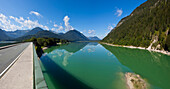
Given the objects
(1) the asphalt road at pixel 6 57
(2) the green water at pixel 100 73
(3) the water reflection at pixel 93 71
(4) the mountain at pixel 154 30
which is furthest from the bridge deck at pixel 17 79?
(4) the mountain at pixel 154 30

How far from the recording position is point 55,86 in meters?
12.4

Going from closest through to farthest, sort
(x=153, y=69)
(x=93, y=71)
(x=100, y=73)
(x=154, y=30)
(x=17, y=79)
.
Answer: (x=17, y=79) → (x=100, y=73) → (x=93, y=71) → (x=153, y=69) → (x=154, y=30)

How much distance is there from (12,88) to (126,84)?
16.0 metres

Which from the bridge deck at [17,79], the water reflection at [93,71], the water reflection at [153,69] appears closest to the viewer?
the bridge deck at [17,79]

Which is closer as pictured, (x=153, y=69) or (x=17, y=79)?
(x=17, y=79)

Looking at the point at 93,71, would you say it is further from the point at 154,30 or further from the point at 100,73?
the point at 154,30

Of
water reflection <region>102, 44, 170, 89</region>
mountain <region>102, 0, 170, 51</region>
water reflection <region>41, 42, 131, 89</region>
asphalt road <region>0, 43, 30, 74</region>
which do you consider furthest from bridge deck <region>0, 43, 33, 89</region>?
mountain <region>102, 0, 170, 51</region>

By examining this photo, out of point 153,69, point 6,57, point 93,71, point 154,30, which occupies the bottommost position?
point 153,69

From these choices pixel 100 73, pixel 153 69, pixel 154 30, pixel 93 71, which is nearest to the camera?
pixel 100 73

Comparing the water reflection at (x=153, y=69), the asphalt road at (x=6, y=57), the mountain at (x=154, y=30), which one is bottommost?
the water reflection at (x=153, y=69)

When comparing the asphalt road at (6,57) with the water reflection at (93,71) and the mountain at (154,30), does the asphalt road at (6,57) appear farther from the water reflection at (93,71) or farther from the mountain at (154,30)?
the mountain at (154,30)

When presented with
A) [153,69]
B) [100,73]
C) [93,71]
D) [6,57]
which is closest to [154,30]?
[153,69]

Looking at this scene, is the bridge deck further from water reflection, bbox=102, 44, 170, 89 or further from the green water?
water reflection, bbox=102, 44, 170, 89

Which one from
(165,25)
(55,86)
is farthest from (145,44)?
(55,86)
